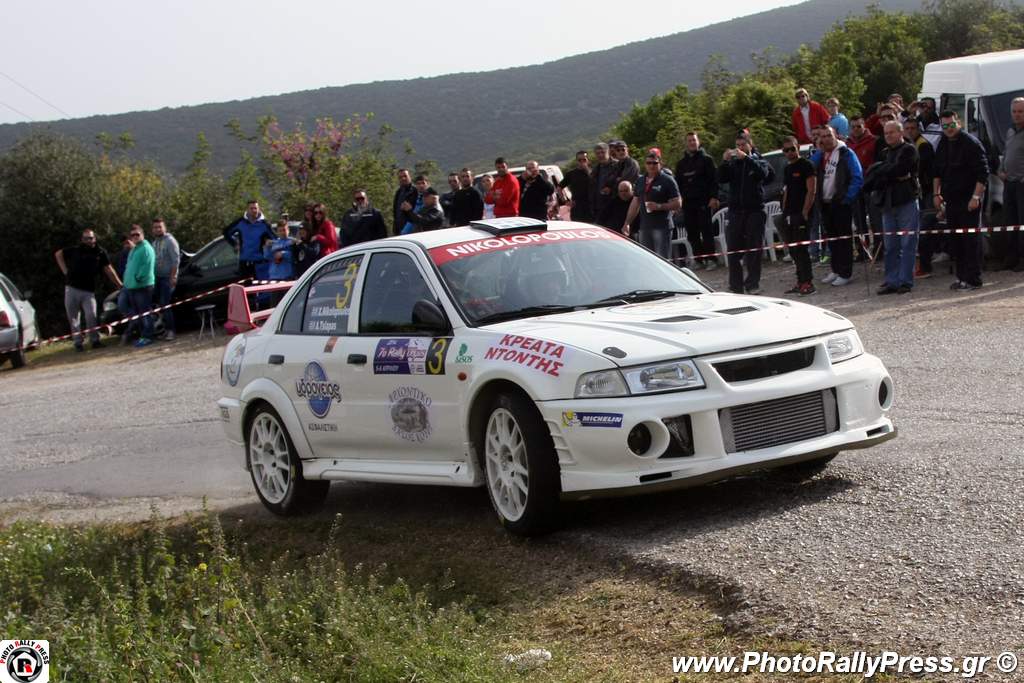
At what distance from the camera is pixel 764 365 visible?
716 centimetres

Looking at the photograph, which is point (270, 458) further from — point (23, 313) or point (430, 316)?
point (23, 313)

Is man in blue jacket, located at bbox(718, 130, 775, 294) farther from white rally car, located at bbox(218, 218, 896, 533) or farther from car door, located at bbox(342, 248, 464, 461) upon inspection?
car door, located at bbox(342, 248, 464, 461)

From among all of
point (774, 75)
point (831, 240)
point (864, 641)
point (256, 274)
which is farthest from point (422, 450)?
point (774, 75)

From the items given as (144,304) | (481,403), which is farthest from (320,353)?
(144,304)

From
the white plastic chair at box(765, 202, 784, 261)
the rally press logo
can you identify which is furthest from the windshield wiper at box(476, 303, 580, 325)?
the white plastic chair at box(765, 202, 784, 261)

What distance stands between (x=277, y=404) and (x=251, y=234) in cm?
1460

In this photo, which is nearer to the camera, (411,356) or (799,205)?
(411,356)

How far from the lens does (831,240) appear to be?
57.5 ft

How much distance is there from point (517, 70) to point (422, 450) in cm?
13335

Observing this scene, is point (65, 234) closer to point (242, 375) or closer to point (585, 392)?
point (242, 375)

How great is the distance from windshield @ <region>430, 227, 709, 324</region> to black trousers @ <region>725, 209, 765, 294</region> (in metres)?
9.16

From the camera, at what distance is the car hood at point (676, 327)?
278 inches

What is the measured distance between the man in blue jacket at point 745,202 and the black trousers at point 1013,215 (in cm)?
281

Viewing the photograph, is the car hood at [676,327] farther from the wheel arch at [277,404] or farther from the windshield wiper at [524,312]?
the wheel arch at [277,404]
